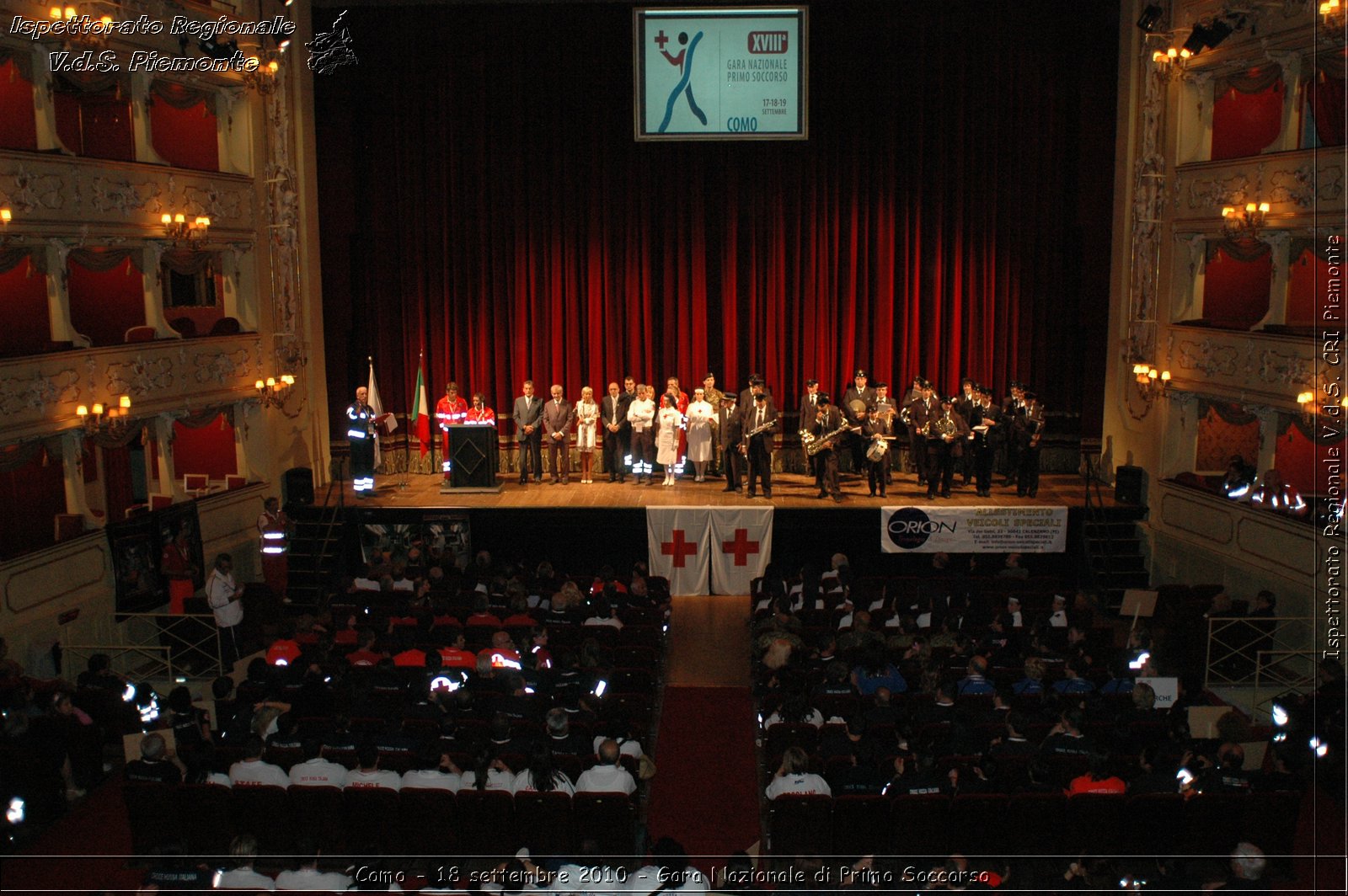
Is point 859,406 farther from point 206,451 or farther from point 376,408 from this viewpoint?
point 206,451

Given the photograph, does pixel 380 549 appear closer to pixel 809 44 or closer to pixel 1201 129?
pixel 809 44

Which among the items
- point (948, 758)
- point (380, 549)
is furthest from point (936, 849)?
point (380, 549)

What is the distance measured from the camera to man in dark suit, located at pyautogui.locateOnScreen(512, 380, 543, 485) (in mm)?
20344

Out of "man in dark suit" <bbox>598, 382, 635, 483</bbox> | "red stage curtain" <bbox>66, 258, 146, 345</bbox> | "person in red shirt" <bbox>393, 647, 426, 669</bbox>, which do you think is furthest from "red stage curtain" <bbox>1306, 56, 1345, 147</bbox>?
"red stage curtain" <bbox>66, 258, 146, 345</bbox>

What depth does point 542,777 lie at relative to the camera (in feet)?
31.1

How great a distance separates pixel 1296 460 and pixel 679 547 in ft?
32.0

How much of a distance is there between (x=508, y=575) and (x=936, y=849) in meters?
6.94

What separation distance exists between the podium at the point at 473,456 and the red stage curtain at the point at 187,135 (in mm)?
5993

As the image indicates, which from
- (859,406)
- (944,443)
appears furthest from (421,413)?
Result: (944,443)

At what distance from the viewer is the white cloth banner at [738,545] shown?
60.3 ft

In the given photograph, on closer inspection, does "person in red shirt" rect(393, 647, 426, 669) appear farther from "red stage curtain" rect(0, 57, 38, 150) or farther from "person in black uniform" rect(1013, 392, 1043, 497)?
"person in black uniform" rect(1013, 392, 1043, 497)

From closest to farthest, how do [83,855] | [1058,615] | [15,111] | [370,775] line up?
[370,775] < [83,855] < [1058,615] < [15,111]

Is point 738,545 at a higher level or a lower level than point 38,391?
lower

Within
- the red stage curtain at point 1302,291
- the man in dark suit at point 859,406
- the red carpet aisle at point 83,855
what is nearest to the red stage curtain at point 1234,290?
the red stage curtain at point 1302,291
